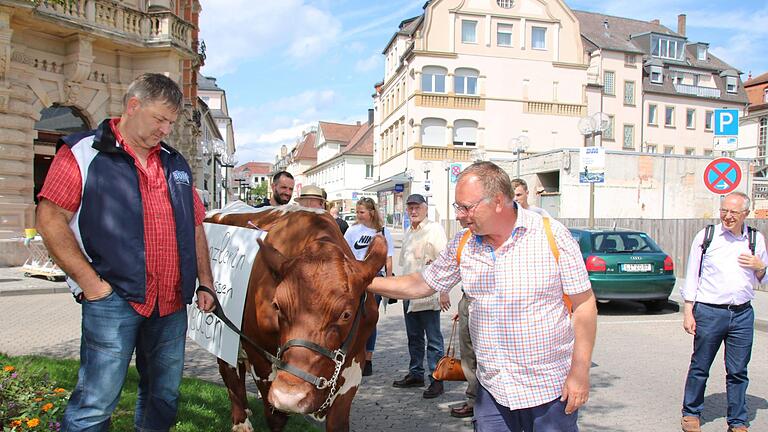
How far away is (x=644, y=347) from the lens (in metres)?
8.38

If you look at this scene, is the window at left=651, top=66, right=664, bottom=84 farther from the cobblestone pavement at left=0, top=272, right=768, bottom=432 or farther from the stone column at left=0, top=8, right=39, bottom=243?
the stone column at left=0, top=8, right=39, bottom=243

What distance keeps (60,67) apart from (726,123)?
17.3 meters

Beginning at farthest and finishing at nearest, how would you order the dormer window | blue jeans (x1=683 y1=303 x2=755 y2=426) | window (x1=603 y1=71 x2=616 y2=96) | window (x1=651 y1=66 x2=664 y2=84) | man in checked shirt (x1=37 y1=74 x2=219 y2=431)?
the dormer window, window (x1=651 y1=66 x2=664 y2=84), window (x1=603 y1=71 x2=616 y2=96), blue jeans (x1=683 y1=303 x2=755 y2=426), man in checked shirt (x1=37 y1=74 x2=219 y2=431)

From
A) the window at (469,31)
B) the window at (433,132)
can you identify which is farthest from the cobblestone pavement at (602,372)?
the window at (469,31)

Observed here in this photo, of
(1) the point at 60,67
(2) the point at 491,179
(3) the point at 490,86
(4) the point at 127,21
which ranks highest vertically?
(3) the point at 490,86

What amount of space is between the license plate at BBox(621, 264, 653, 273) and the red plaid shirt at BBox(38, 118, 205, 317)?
31.3 ft

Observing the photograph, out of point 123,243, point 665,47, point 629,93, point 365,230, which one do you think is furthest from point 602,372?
point 665,47

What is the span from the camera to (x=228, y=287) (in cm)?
452

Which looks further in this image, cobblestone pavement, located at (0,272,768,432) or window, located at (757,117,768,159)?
window, located at (757,117,768,159)

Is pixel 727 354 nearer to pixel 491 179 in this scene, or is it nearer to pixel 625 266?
pixel 491 179

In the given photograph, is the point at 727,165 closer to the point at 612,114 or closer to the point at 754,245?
the point at 754,245

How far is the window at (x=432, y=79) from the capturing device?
40938 millimetres

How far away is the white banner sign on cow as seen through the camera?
4246mm

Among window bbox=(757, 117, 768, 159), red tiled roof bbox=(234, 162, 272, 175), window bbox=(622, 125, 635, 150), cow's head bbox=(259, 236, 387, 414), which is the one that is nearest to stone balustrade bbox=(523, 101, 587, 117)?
window bbox=(622, 125, 635, 150)
